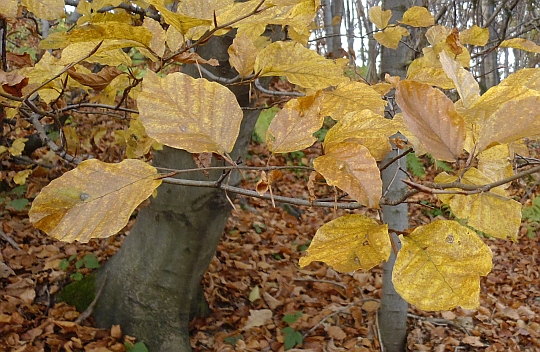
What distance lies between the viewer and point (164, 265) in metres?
1.85

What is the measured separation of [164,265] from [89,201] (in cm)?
150

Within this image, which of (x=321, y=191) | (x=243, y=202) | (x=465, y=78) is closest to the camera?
(x=465, y=78)

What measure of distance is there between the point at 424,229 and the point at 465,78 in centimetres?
20

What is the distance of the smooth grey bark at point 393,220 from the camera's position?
6.01ft

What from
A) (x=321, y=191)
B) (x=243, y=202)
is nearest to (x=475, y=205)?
(x=243, y=202)

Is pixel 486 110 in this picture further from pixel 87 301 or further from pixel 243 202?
pixel 243 202

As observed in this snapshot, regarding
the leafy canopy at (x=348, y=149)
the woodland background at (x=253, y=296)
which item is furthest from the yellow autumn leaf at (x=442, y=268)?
the woodland background at (x=253, y=296)

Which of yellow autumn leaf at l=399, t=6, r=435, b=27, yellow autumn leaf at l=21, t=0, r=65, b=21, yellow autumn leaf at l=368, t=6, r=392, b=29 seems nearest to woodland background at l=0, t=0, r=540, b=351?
yellow autumn leaf at l=368, t=6, r=392, b=29

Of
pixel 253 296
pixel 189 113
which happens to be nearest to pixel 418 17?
pixel 189 113

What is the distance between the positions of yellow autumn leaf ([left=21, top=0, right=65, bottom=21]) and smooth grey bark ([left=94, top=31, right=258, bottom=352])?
103 cm

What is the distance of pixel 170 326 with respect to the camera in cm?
192

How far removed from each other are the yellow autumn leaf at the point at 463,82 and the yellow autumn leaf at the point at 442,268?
158 millimetres

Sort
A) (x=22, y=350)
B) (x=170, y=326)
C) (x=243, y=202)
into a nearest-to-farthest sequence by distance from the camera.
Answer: (x=22, y=350) < (x=170, y=326) < (x=243, y=202)

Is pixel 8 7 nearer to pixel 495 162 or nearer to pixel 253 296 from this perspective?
pixel 495 162
